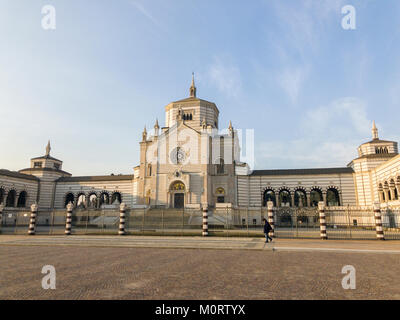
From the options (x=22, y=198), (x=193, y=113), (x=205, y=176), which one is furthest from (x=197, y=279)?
(x=22, y=198)

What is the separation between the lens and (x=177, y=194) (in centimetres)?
3906

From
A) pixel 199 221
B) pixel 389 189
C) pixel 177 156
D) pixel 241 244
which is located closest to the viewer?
pixel 241 244

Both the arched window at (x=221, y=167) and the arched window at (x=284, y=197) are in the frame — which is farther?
the arched window at (x=284, y=197)

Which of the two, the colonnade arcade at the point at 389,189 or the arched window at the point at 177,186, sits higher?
the arched window at the point at 177,186

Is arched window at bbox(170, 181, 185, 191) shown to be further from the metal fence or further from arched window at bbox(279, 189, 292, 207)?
arched window at bbox(279, 189, 292, 207)

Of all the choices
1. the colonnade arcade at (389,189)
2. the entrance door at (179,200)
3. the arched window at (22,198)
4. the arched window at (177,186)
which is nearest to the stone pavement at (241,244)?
the colonnade arcade at (389,189)

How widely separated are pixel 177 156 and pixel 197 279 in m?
34.8

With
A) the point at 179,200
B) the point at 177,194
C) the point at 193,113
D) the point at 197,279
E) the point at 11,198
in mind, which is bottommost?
the point at 197,279

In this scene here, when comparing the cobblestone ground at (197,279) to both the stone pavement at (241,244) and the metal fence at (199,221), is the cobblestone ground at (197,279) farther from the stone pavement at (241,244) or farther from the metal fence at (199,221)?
the metal fence at (199,221)

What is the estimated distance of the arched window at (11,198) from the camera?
41506 mm

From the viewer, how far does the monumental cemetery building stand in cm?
3794

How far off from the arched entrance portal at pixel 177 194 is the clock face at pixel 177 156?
3.52m

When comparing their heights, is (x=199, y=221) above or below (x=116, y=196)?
below

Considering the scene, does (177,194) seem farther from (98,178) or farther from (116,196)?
(98,178)
